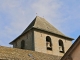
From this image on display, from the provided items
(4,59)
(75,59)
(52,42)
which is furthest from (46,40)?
(75,59)

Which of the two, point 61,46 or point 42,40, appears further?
point 61,46

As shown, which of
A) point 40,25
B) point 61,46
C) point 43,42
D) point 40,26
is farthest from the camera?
point 61,46

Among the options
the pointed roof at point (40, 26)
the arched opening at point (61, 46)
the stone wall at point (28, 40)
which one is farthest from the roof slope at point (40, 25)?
the arched opening at point (61, 46)

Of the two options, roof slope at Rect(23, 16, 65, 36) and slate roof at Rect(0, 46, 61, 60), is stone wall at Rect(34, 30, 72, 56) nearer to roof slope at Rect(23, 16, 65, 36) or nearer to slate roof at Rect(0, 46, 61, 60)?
roof slope at Rect(23, 16, 65, 36)

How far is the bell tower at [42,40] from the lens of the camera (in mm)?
21125

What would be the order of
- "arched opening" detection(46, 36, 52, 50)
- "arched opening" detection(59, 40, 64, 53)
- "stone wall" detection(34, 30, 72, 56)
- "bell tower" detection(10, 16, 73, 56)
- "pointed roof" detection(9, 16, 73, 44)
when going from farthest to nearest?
"arched opening" detection(59, 40, 64, 53)
"pointed roof" detection(9, 16, 73, 44)
"arched opening" detection(46, 36, 52, 50)
"bell tower" detection(10, 16, 73, 56)
"stone wall" detection(34, 30, 72, 56)

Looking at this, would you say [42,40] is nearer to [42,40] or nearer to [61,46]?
[42,40]

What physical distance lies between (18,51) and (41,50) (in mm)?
4230

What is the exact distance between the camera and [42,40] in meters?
21.5

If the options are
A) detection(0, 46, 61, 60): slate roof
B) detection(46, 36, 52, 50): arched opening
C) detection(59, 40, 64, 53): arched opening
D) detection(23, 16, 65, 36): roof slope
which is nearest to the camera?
detection(0, 46, 61, 60): slate roof

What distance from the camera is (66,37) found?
23.9m

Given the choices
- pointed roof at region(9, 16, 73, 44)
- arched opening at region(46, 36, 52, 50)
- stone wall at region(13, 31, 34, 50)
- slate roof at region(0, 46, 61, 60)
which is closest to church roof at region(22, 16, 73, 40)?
pointed roof at region(9, 16, 73, 44)

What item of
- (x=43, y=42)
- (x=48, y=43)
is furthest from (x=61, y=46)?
(x=43, y=42)

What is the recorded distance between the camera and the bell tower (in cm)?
2112
